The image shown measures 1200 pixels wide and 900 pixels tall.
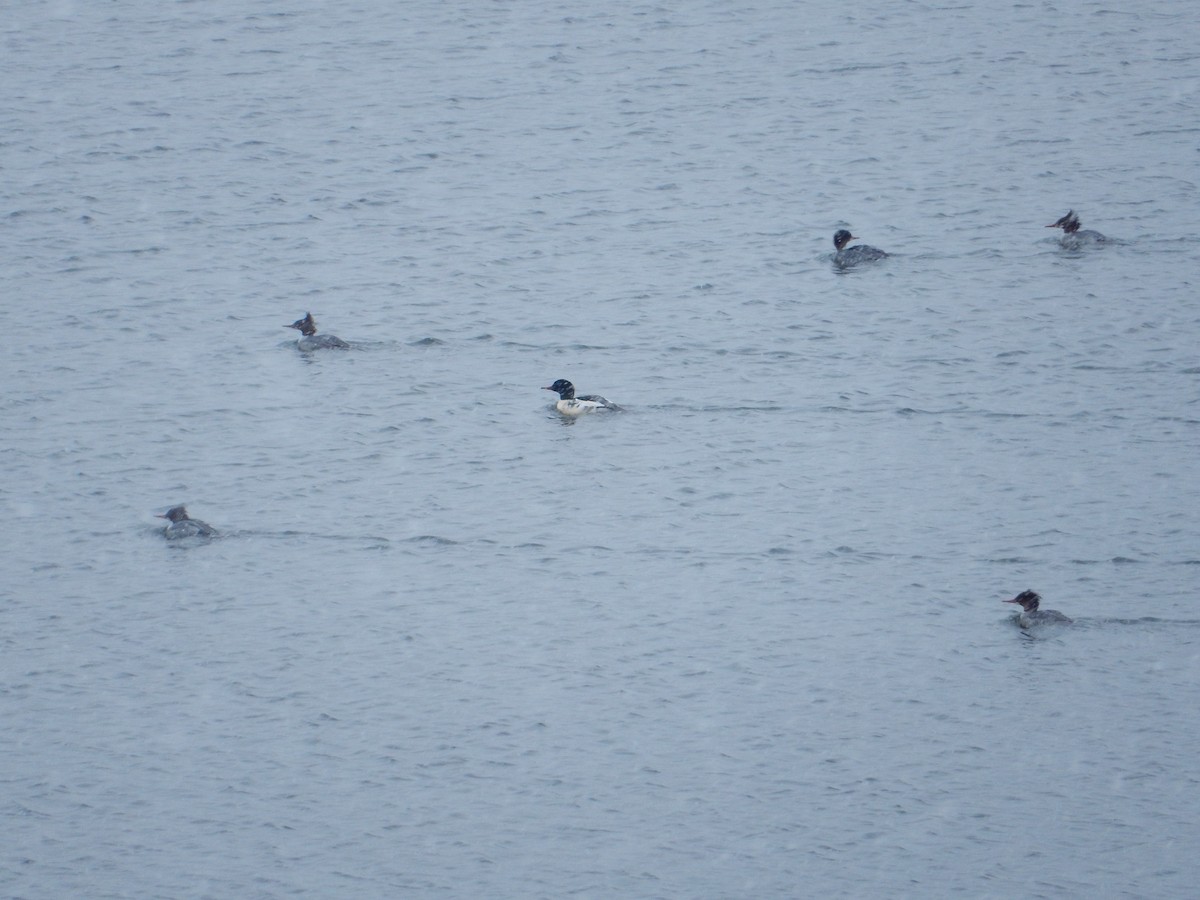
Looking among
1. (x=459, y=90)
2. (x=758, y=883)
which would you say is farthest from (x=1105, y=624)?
(x=459, y=90)

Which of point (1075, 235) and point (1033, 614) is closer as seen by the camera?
point (1033, 614)

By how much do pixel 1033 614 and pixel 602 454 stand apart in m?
6.97

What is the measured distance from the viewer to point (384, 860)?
14258mm

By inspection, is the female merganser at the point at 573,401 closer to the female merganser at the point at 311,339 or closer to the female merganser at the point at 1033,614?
the female merganser at the point at 311,339

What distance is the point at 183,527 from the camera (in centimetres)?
1995

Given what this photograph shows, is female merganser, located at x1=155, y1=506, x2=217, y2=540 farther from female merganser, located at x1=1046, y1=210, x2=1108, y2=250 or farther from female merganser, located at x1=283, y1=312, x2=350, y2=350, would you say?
female merganser, located at x1=1046, y1=210, x2=1108, y2=250

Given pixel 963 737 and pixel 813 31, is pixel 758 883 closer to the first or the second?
pixel 963 737

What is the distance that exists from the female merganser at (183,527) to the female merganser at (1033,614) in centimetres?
942

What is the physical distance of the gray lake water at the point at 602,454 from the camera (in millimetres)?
14836

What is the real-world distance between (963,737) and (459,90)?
24487 millimetres

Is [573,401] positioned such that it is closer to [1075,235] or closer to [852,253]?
[852,253]

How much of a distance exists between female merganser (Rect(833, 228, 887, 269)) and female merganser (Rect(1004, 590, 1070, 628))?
38.6 ft

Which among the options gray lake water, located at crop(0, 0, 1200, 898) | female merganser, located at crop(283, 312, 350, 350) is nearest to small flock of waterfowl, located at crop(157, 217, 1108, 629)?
female merganser, located at crop(283, 312, 350, 350)

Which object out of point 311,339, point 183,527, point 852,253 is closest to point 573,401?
point 311,339
